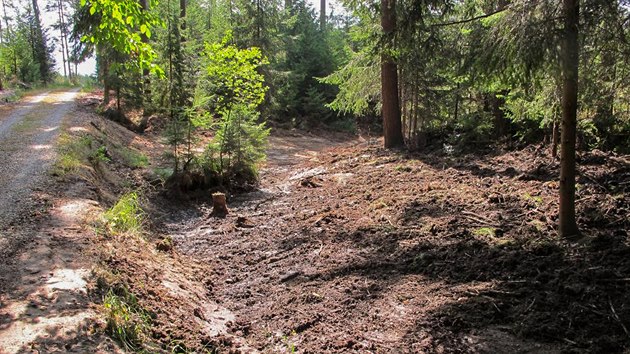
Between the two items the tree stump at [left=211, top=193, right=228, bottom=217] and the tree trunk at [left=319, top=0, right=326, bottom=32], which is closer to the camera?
the tree stump at [left=211, top=193, right=228, bottom=217]

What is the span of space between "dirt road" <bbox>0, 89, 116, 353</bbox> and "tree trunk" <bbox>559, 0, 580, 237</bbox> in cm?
554

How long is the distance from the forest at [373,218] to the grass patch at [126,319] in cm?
2

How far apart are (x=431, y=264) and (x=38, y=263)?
4.87 m

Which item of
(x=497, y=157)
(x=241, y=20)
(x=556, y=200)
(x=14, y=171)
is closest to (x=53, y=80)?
(x=241, y=20)

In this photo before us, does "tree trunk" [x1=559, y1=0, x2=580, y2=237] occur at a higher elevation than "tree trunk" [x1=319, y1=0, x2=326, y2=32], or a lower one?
lower

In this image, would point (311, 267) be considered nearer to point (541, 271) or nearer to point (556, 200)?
point (541, 271)

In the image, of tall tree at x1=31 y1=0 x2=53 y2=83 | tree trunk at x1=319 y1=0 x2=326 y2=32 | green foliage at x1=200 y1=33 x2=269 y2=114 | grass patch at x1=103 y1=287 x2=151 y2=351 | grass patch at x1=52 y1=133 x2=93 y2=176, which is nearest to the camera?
grass patch at x1=103 y1=287 x2=151 y2=351

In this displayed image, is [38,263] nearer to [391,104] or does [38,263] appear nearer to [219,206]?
[219,206]

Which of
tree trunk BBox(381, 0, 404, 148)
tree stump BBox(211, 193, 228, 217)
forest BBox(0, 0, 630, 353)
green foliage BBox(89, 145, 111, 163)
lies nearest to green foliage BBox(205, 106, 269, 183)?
forest BBox(0, 0, 630, 353)

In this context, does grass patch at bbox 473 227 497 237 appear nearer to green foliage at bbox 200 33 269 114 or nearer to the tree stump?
the tree stump

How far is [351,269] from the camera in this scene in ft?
21.3

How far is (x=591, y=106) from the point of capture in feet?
24.0

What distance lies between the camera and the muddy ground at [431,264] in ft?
15.2

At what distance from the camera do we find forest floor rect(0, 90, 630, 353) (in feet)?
14.7
